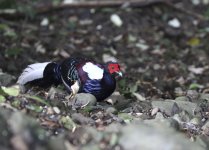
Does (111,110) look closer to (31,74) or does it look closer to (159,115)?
(159,115)

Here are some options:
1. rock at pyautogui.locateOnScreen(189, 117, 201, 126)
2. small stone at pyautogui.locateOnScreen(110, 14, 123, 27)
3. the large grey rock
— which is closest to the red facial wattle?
the large grey rock

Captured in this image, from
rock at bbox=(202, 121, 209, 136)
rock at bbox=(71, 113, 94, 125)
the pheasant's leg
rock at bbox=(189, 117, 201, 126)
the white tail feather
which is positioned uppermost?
the white tail feather

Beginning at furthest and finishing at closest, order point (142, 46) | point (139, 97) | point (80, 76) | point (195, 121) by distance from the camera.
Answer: point (142, 46), point (139, 97), point (80, 76), point (195, 121)

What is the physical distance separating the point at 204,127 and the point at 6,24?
12.6 ft

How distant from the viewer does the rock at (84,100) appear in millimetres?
4266

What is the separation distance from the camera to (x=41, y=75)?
191 inches

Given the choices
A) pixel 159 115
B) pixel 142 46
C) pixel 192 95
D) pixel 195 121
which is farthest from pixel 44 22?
pixel 195 121

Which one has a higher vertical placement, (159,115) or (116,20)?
(116,20)

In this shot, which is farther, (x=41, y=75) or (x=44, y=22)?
(x=44, y=22)

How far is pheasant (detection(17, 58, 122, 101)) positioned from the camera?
15.1 ft

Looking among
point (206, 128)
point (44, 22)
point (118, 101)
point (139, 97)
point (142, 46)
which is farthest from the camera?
point (44, 22)

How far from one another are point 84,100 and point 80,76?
372 mm

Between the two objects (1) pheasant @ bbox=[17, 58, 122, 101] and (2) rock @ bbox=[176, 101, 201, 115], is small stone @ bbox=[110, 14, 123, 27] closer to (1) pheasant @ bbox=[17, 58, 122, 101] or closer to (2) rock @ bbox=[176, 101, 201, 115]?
(1) pheasant @ bbox=[17, 58, 122, 101]

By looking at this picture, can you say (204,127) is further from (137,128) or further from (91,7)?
(91,7)
